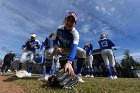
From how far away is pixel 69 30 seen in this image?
20.4ft

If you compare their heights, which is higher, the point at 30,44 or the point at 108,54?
the point at 30,44

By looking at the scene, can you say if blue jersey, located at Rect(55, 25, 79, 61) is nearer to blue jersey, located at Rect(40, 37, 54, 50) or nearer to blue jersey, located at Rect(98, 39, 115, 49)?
blue jersey, located at Rect(40, 37, 54, 50)

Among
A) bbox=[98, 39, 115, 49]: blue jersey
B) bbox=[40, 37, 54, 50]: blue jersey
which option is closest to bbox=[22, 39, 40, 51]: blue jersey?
bbox=[40, 37, 54, 50]: blue jersey

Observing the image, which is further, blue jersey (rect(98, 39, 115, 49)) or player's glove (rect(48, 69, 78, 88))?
blue jersey (rect(98, 39, 115, 49))

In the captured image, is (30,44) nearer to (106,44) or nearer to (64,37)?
(106,44)

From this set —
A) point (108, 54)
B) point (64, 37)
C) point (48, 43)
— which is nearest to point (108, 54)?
point (108, 54)

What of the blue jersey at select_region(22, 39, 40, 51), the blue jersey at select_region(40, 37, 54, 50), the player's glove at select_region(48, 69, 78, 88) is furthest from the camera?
the blue jersey at select_region(22, 39, 40, 51)

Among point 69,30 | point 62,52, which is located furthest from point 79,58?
point 69,30

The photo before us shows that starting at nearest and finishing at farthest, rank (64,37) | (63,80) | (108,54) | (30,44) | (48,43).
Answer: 1. (63,80)
2. (64,37)
3. (48,43)
4. (30,44)
5. (108,54)

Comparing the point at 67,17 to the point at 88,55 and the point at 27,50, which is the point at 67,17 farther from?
the point at 88,55

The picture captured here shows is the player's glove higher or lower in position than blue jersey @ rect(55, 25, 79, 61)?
lower

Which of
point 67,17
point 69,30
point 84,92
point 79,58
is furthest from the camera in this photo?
point 79,58

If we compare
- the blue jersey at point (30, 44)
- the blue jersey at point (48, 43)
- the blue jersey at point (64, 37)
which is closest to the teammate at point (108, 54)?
the blue jersey at point (48, 43)

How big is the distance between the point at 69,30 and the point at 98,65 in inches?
886
